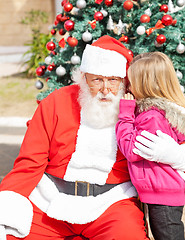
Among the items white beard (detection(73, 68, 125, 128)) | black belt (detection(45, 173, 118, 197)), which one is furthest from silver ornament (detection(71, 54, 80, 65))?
black belt (detection(45, 173, 118, 197))

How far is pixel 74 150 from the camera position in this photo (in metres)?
2.33

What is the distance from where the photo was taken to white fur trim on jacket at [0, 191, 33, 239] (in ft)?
6.78

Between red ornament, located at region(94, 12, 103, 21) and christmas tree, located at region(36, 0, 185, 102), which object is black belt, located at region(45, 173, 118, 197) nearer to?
christmas tree, located at region(36, 0, 185, 102)

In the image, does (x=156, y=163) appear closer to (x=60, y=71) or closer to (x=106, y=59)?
(x=106, y=59)

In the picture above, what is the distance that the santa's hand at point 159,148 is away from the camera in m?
1.97

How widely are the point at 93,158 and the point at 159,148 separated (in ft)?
1.60

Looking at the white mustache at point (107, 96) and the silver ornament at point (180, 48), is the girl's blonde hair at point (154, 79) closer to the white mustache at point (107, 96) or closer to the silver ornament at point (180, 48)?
the white mustache at point (107, 96)

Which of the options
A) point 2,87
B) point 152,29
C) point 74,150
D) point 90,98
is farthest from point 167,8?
point 2,87

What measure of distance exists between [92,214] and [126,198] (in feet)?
0.83

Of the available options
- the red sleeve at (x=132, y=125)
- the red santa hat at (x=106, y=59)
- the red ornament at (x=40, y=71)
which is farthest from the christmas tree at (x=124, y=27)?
the red sleeve at (x=132, y=125)

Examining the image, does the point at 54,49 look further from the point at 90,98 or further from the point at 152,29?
the point at 90,98

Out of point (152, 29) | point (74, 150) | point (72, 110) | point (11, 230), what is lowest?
point (11, 230)

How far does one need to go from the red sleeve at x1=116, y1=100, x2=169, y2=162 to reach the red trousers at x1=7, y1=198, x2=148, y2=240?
0.35 m

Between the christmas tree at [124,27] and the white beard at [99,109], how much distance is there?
108 cm
